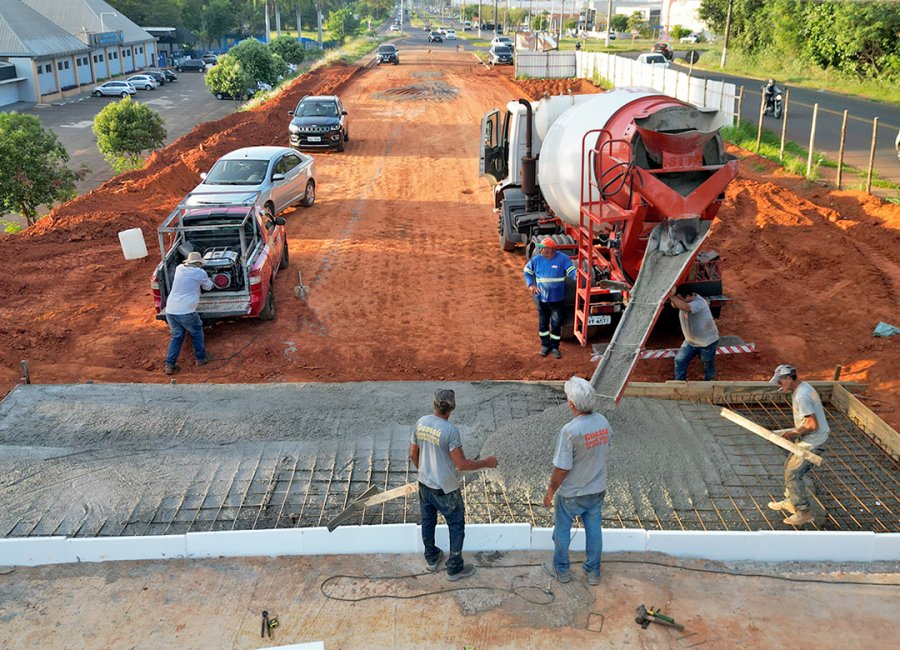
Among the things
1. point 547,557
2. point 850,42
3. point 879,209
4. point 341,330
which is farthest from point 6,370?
Answer: point 850,42

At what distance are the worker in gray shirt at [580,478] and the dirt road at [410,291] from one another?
521 centimetres

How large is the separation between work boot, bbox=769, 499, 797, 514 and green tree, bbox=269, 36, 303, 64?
60.2 meters

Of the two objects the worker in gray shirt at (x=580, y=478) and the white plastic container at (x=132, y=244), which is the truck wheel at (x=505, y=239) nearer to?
the white plastic container at (x=132, y=244)

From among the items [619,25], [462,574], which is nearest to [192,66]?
[619,25]

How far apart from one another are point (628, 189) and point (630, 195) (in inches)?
3.5

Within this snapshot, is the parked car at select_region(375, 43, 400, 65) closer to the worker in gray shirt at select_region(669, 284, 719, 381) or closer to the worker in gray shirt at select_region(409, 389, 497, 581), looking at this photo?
the worker in gray shirt at select_region(669, 284, 719, 381)

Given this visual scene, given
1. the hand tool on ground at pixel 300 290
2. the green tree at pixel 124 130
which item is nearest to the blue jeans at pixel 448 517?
the hand tool on ground at pixel 300 290

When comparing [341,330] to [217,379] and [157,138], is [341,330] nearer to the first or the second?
[217,379]

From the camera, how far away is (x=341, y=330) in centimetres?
1335

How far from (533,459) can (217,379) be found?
558 cm

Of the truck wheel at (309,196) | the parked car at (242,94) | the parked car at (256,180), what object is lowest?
the truck wheel at (309,196)

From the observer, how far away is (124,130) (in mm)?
29391

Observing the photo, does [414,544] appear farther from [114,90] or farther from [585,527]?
[114,90]

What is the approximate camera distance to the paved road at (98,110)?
123 ft
